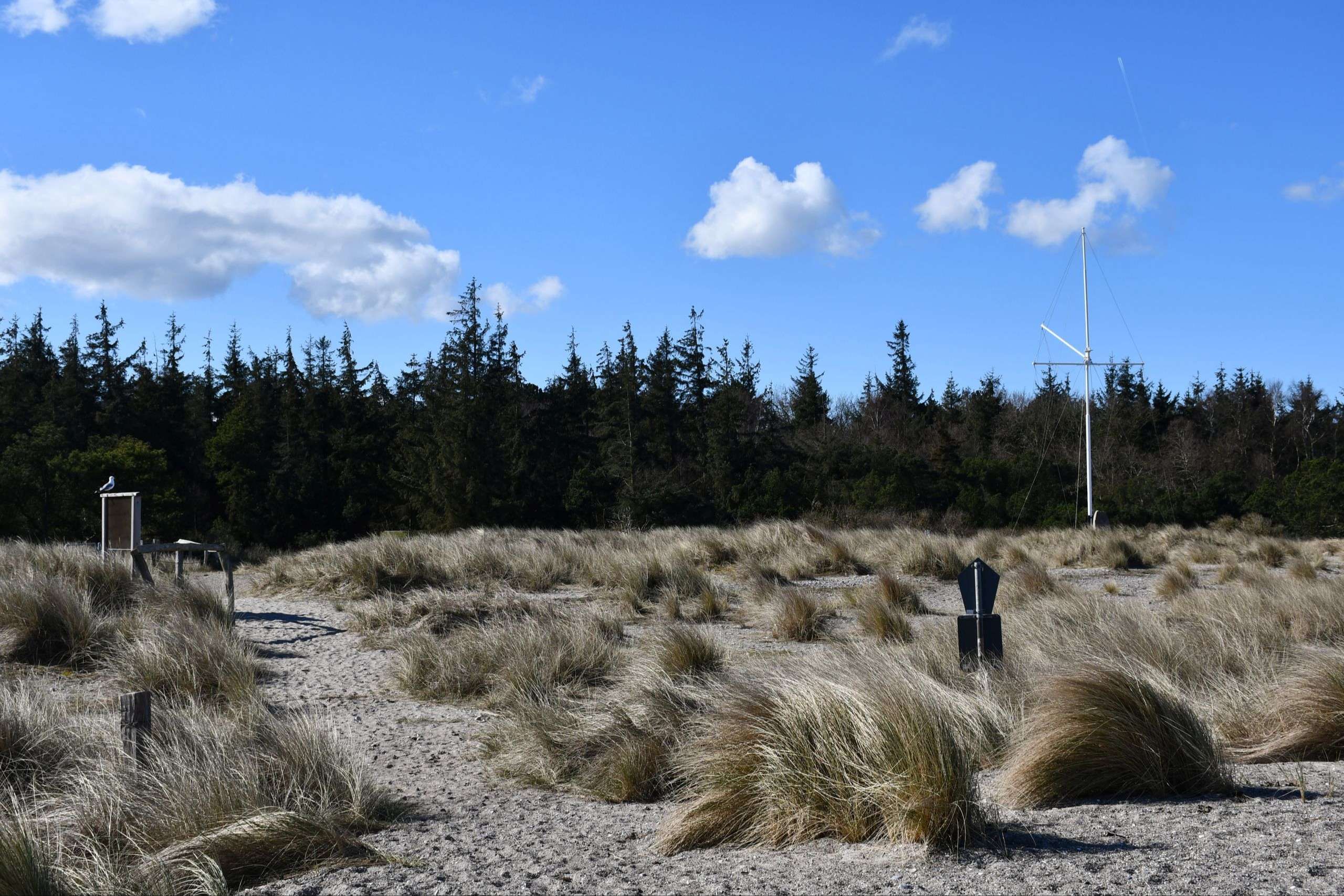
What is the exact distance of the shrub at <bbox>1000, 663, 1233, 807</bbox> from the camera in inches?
193

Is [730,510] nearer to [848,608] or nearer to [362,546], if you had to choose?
[362,546]

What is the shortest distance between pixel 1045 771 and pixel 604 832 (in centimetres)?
212

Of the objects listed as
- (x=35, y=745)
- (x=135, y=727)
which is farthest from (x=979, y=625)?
(x=35, y=745)

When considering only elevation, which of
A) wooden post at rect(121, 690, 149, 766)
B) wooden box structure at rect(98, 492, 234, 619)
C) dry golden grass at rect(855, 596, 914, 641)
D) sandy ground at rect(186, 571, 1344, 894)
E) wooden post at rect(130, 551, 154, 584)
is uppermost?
wooden box structure at rect(98, 492, 234, 619)

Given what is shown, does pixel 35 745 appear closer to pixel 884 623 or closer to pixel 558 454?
pixel 884 623

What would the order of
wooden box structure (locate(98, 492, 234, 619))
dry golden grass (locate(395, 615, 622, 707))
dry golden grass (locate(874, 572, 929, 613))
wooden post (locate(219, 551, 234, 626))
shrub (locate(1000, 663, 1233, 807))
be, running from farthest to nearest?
dry golden grass (locate(874, 572, 929, 613))
wooden box structure (locate(98, 492, 234, 619))
wooden post (locate(219, 551, 234, 626))
dry golden grass (locate(395, 615, 622, 707))
shrub (locate(1000, 663, 1233, 807))

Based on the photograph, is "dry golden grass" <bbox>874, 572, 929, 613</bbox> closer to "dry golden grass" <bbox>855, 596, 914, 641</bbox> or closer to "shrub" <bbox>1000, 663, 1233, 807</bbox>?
"dry golden grass" <bbox>855, 596, 914, 641</bbox>

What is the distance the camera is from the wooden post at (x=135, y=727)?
5016 mm

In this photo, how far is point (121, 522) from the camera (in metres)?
13.2

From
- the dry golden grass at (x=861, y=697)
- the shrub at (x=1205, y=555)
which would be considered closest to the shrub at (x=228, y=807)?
the dry golden grass at (x=861, y=697)

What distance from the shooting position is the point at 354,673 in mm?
9602

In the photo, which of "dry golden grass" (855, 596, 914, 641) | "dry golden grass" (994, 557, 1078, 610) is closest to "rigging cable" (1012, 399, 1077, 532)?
"dry golden grass" (994, 557, 1078, 610)

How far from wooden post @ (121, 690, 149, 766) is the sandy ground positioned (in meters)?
1.28

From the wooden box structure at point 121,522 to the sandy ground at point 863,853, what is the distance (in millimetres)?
8056
